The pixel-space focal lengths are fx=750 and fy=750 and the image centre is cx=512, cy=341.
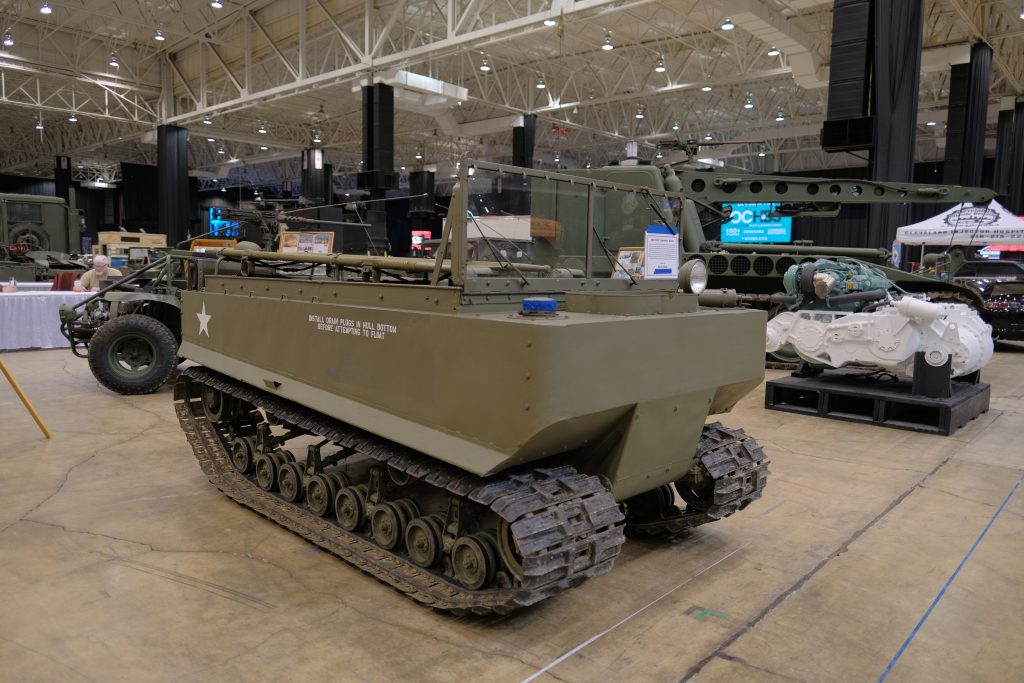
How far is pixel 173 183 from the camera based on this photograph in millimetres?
25031

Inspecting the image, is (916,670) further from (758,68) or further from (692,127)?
(692,127)

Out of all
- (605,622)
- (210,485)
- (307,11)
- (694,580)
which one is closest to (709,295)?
(694,580)

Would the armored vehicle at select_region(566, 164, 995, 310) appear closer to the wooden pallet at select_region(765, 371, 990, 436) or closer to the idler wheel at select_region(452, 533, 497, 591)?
the wooden pallet at select_region(765, 371, 990, 436)

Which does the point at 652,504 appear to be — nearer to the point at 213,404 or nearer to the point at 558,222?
the point at 558,222

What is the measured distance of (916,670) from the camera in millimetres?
3225

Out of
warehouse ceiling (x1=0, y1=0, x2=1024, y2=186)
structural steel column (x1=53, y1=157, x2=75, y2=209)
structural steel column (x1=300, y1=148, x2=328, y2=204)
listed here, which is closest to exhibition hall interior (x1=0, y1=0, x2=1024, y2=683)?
warehouse ceiling (x1=0, y1=0, x2=1024, y2=186)

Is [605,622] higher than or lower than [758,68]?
lower

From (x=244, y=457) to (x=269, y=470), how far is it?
458 mm

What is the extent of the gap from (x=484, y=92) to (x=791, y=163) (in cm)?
1825

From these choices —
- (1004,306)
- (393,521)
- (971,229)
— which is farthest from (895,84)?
(393,521)

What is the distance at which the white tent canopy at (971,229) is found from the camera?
496 inches

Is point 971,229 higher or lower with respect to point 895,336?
higher

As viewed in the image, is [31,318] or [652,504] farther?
[31,318]

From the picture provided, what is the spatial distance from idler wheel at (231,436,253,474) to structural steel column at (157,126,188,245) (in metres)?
21.4
